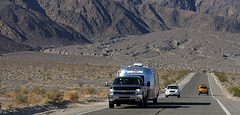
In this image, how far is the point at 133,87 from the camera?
18.2 m

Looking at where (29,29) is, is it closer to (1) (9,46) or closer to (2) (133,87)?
(1) (9,46)

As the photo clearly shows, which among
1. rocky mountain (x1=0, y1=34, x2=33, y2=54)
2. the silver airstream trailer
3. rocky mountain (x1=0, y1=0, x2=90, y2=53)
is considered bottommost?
the silver airstream trailer

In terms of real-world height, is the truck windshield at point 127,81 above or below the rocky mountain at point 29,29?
below

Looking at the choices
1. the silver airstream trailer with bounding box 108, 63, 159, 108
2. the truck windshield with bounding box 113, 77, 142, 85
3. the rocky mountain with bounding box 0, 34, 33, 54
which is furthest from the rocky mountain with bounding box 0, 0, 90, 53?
the truck windshield with bounding box 113, 77, 142, 85

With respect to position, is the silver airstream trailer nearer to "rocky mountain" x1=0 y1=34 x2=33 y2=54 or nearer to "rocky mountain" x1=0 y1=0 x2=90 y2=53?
"rocky mountain" x1=0 y1=34 x2=33 y2=54

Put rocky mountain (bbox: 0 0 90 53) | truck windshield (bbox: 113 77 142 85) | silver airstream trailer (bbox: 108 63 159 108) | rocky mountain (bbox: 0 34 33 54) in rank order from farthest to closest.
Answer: rocky mountain (bbox: 0 0 90 53) < rocky mountain (bbox: 0 34 33 54) < truck windshield (bbox: 113 77 142 85) < silver airstream trailer (bbox: 108 63 159 108)

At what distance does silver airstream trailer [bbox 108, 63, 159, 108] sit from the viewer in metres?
18.1

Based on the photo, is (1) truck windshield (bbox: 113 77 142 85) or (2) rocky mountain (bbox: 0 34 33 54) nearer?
(1) truck windshield (bbox: 113 77 142 85)

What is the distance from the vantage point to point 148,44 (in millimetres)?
189625

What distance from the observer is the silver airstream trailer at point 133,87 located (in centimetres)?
1809

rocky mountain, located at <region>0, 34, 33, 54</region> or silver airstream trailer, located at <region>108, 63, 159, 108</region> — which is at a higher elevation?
rocky mountain, located at <region>0, 34, 33, 54</region>

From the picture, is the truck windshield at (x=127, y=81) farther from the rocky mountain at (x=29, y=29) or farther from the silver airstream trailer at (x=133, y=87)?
the rocky mountain at (x=29, y=29)

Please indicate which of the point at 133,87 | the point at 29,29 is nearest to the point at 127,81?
the point at 133,87

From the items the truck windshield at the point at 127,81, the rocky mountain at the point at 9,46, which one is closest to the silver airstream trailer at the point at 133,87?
the truck windshield at the point at 127,81
